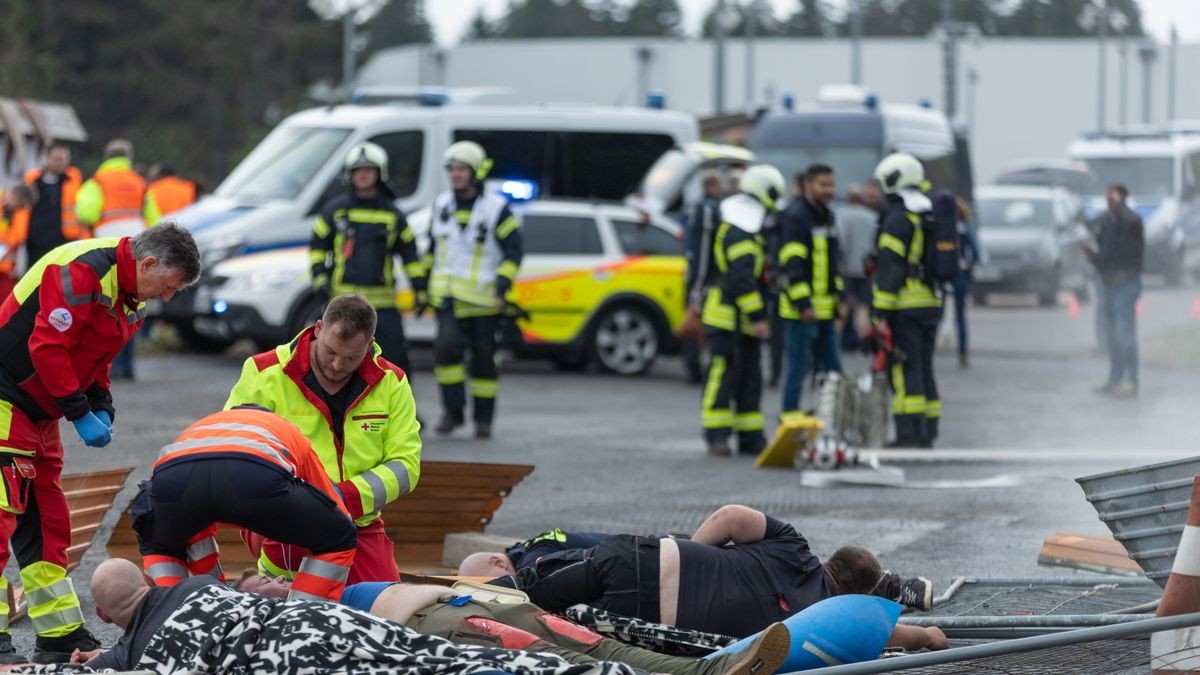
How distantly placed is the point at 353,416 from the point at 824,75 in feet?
151

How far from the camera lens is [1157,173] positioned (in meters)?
33.4

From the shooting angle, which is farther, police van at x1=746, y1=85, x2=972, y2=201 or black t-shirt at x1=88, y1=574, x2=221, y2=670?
police van at x1=746, y1=85, x2=972, y2=201

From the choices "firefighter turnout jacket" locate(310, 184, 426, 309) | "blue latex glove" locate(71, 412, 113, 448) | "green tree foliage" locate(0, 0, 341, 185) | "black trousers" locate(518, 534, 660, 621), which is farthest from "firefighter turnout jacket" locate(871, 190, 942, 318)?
"green tree foliage" locate(0, 0, 341, 185)

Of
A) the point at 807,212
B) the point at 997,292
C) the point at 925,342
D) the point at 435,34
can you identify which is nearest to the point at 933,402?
the point at 925,342

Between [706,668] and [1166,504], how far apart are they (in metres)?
1.73

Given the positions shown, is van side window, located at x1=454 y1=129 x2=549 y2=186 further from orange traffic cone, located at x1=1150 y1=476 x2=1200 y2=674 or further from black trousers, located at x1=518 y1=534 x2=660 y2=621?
orange traffic cone, located at x1=1150 y1=476 x2=1200 y2=674

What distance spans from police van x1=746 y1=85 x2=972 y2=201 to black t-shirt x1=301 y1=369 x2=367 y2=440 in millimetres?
16297

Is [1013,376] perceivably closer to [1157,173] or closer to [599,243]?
[599,243]

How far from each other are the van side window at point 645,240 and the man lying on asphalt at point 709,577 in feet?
37.7

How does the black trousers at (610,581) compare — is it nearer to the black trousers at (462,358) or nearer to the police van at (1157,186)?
the black trousers at (462,358)

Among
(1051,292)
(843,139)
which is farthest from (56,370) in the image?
(1051,292)

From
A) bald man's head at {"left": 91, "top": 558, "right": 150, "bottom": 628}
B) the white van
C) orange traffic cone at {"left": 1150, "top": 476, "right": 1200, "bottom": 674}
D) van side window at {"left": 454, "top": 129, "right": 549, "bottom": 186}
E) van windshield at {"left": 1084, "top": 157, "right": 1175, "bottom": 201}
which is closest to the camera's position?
bald man's head at {"left": 91, "top": 558, "right": 150, "bottom": 628}

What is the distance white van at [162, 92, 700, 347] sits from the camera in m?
17.1

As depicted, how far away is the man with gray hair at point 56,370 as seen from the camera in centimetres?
579
